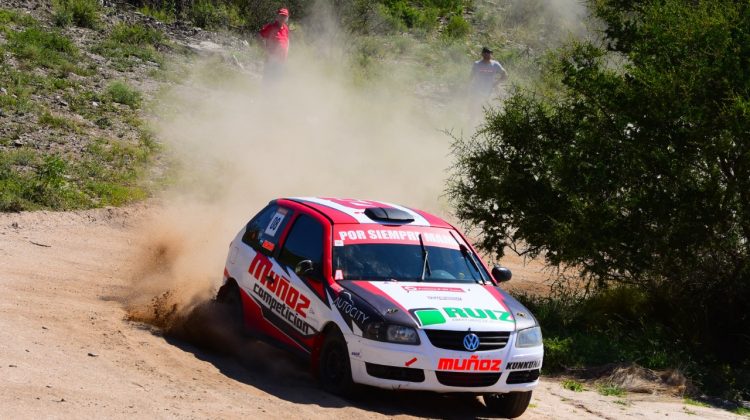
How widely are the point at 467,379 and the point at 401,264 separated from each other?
56.4 inches

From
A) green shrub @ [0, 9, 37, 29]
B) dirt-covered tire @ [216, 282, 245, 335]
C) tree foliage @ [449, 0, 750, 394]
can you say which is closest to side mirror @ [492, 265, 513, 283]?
dirt-covered tire @ [216, 282, 245, 335]

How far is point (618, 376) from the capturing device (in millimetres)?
10352

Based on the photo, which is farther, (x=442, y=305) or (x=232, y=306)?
(x=232, y=306)

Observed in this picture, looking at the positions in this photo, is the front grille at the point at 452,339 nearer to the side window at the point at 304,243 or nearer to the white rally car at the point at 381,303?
the white rally car at the point at 381,303

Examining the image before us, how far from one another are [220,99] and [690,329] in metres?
13.1

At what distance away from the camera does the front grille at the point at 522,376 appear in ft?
26.1

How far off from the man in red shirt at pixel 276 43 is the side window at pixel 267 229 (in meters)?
11.1

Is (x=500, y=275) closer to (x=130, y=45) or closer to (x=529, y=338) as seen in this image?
(x=529, y=338)

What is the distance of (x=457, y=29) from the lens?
108ft

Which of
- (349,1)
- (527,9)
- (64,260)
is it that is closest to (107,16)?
(349,1)

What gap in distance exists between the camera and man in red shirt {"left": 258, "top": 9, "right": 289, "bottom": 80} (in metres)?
20.7

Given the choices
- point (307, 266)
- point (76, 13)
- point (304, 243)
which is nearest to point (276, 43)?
point (76, 13)

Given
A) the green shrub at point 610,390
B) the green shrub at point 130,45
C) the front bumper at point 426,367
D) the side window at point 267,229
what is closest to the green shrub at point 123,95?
the green shrub at point 130,45

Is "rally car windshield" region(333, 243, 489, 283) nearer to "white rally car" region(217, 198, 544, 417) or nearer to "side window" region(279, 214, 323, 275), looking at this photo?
"white rally car" region(217, 198, 544, 417)
